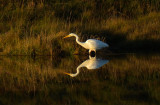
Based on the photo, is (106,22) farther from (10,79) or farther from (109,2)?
(10,79)

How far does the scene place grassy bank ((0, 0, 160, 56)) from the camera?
43.4ft

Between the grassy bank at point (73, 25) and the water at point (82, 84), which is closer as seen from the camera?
the water at point (82, 84)

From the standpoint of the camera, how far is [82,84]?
7109 millimetres

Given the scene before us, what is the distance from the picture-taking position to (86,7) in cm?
1888

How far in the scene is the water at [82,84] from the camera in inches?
227

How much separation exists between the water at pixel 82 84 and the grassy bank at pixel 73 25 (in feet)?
9.22

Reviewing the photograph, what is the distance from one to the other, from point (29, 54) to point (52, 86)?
6.34 metres

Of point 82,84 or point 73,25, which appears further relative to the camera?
point 73,25

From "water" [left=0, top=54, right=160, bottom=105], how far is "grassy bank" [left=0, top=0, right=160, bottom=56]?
9.22 ft

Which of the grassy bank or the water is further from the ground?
the grassy bank

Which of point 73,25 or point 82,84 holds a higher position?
point 73,25

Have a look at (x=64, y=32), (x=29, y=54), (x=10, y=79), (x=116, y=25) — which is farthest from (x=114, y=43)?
(x=10, y=79)

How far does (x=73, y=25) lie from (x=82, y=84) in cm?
864

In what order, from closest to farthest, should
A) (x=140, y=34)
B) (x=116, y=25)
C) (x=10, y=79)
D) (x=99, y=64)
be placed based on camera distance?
1. (x=10, y=79)
2. (x=99, y=64)
3. (x=140, y=34)
4. (x=116, y=25)
